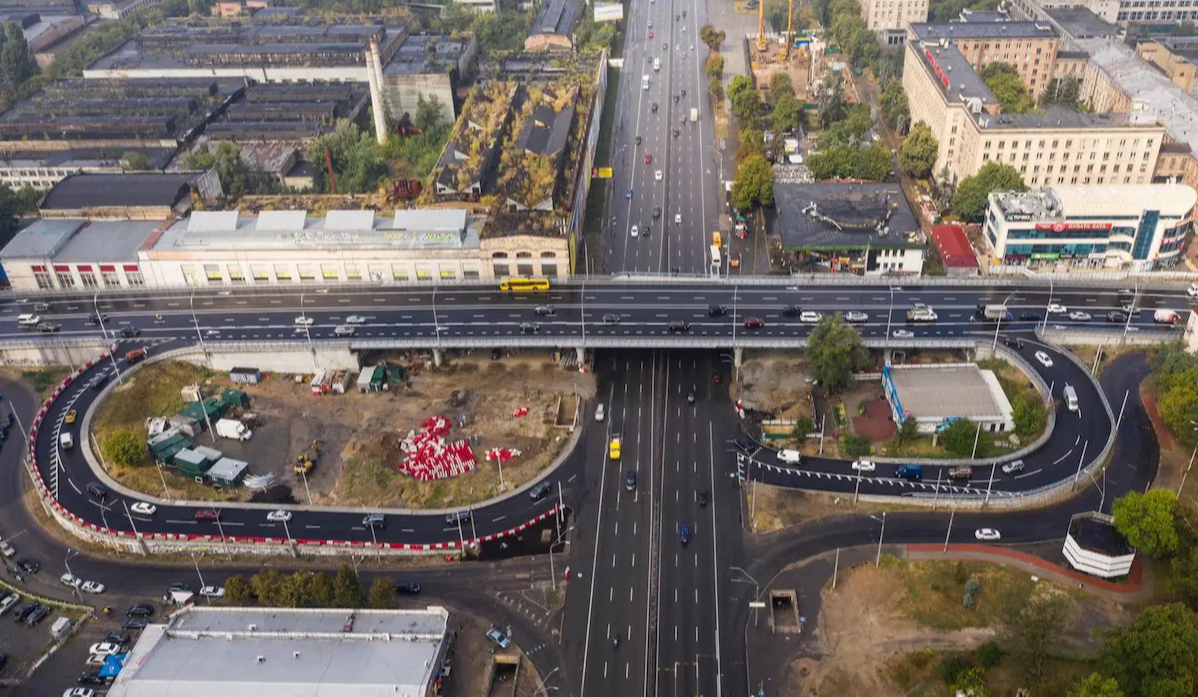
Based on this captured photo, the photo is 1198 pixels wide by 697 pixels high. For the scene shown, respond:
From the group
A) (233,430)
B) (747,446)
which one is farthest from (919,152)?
(233,430)

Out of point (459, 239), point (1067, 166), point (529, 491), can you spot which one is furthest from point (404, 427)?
point (1067, 166)

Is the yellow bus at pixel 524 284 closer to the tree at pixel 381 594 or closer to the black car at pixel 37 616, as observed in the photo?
the tree at pixel 381 594

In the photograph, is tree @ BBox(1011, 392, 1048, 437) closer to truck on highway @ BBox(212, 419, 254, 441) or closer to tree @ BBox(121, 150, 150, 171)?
truck on highway @ BBox(212, 419, 254, 441)

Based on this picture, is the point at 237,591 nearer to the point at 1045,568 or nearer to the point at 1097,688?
the point at 1097,688

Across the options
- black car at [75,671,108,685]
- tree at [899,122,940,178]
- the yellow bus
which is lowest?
black car at [75,671,108,685]

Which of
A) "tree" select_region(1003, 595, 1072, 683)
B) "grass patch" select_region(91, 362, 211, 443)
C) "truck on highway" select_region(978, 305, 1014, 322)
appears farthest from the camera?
"truck on highway" select_region(978, 305, 1014, 322)

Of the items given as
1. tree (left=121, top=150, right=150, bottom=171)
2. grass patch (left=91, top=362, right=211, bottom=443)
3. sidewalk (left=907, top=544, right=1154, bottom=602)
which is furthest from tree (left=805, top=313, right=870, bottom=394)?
tree (left=121, top=150, right=150, bottom=171)

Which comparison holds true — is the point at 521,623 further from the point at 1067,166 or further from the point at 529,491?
the point at 1067,166
